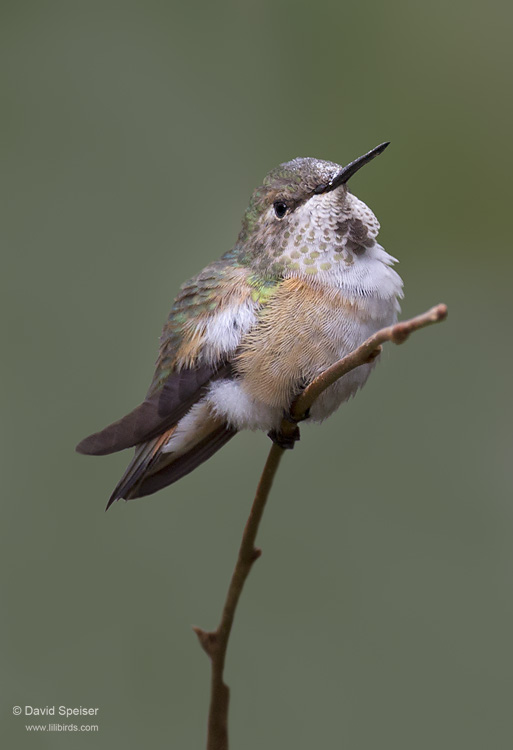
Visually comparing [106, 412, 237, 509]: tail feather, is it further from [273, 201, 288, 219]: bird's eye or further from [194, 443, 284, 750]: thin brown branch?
[273, 201, 288, 219]: bird's eye

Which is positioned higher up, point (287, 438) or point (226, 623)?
point (287, 438)

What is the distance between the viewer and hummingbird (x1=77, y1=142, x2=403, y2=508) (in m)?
1.88

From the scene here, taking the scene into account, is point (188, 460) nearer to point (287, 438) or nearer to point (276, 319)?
point (287, 438)

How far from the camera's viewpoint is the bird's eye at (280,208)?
6.57 ft

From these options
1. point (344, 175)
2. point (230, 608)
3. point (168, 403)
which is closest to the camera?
point (230, 608)

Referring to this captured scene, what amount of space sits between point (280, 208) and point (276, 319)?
284mm

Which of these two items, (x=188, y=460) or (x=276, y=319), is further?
(x=188, y=460)

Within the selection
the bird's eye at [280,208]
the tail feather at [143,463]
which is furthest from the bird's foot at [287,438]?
the bird's eye at [280,208]

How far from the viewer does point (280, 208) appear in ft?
6.61

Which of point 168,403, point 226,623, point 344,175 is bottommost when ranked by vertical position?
point 226,623

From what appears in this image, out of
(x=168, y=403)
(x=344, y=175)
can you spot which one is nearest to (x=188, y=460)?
(x=168, y=403)

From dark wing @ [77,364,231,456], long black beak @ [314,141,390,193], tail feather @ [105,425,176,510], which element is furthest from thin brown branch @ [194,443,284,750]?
long black beak @ [314,141,390,193]

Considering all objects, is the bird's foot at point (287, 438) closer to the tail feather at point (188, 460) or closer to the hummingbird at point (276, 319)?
→ the hummingbird at point (276, 319)

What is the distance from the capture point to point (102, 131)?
134 inches
